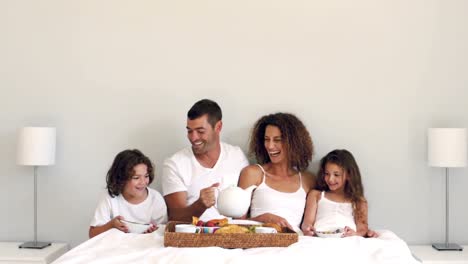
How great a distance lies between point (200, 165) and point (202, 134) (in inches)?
7.7

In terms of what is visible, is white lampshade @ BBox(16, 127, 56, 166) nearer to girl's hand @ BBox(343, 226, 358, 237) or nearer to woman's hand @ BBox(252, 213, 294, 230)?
woman's hand @ BBox(252, 213, 294, 230)

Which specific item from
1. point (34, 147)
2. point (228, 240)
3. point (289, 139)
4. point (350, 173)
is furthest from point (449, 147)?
point (34, 147)

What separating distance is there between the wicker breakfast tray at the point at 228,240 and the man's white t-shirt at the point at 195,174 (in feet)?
2.48

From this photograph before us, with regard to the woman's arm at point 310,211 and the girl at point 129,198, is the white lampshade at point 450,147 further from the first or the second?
the girl at point 129,198

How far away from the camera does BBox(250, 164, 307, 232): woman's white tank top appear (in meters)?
3.37

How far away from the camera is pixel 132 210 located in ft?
10.9

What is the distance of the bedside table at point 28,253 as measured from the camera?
3.31 meters

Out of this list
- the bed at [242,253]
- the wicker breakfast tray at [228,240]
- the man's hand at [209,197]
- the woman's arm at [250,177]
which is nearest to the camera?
the bed at [242,253]

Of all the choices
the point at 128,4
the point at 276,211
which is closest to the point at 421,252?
the point at 276,211

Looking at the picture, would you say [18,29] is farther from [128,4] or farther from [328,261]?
[328,261]

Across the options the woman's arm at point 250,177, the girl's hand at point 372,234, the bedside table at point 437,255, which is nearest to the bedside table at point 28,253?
the woman's arm at point 250,177

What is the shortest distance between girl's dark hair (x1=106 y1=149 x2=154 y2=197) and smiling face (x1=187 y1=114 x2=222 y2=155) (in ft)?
0.92

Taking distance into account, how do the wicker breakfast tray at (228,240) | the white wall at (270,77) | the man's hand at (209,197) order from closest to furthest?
1. the wicker breakfast tray at (228,240)
2. the man's hand at (209,197)
3. the white wall at (270,77)

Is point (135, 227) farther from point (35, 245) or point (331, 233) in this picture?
point (331, 233)
